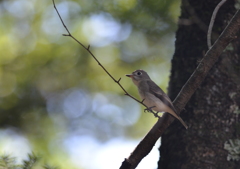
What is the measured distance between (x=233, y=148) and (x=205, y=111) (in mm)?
459

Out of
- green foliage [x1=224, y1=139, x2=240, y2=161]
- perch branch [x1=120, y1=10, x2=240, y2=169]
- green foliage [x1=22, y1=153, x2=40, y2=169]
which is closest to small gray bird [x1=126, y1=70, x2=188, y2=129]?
green foliage [x1=224, y1=139, x2=240, y2=161]

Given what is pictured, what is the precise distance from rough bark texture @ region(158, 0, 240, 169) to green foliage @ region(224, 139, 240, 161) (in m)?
0.04

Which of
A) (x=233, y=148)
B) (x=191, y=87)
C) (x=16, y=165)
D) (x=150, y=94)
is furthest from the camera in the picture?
(x=150, y=94)

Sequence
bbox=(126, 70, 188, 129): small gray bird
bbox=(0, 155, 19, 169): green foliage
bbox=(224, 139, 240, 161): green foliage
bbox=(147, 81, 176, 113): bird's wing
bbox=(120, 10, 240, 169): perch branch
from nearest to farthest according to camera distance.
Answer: bbox=(0, 155, 19, 169): green foliage → bbox=(120, 10, 240, 169): perch branch → bbox=(224, 139, 240, 161): green foliage → bbox=(147, 81, 176, 113): bird's wing → bbox=(126, 70, 188, 129): small gray bird

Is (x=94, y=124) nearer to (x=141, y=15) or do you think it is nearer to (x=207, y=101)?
(x=141, y=15)

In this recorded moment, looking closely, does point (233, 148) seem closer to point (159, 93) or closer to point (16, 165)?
point (159, 93)

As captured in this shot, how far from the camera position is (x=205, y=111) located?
436 cm

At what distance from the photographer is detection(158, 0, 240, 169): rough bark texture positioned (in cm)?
420

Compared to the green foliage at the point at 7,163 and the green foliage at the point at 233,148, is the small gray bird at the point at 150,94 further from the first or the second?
the green foliage at the point at 7,163

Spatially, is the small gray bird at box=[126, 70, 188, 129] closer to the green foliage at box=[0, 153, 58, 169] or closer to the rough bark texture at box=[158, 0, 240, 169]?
the rough bark texture at box=[158, 0, 240, 169]

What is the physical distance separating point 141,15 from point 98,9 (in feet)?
2.54

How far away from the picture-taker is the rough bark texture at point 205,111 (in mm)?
4195

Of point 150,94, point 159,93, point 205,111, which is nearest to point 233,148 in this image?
point 205,111

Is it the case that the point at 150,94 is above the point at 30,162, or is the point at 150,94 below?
above
